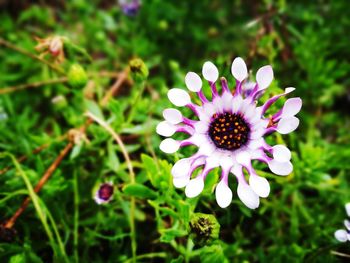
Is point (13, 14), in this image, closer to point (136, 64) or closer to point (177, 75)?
point (177, 75)

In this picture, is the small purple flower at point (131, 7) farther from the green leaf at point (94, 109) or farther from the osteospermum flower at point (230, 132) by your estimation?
the osteospermum flower at point (230, 132)

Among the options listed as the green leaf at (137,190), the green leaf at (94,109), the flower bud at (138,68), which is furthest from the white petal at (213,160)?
the green leaf at (94,109)

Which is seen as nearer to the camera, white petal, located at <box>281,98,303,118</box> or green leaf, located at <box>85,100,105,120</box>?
white petal, located at <box>281,98,303,118</box>

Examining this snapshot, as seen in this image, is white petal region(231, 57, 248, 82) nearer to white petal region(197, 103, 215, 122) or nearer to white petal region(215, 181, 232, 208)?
white petal region(197, 103, 215, 122)

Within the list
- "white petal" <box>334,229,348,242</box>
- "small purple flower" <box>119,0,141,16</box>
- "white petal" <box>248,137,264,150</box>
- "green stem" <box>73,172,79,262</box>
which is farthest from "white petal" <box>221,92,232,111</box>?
"small purple flower" <box>119,0,141,16</box>

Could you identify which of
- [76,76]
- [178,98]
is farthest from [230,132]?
[76,76]

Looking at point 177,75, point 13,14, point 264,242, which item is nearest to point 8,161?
point 177,75

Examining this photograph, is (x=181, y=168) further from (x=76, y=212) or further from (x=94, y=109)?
(x=94, y=109)
